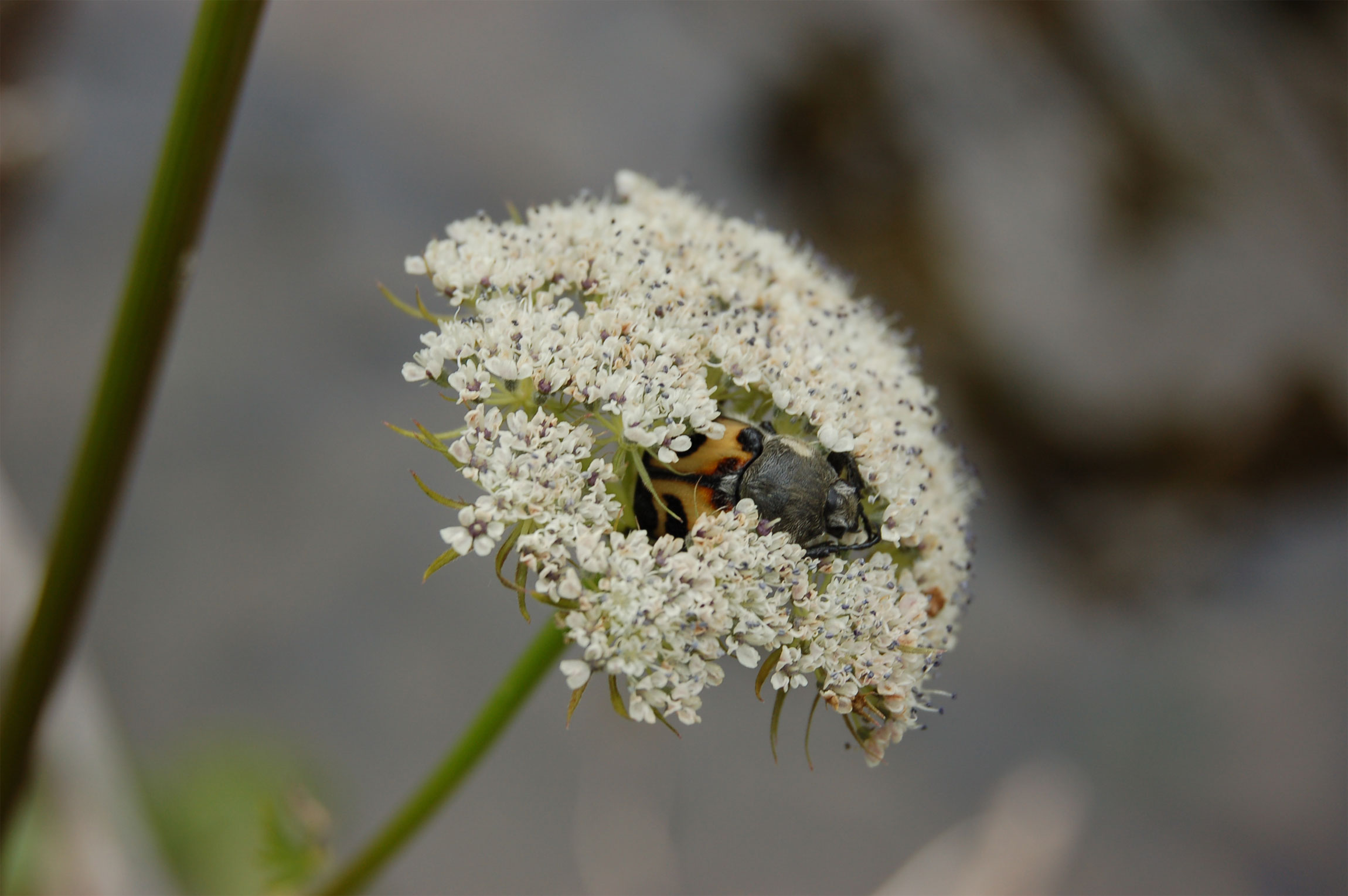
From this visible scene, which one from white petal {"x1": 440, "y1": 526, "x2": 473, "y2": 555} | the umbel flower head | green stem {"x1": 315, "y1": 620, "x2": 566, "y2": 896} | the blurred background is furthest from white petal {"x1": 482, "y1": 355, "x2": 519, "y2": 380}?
the blurred background

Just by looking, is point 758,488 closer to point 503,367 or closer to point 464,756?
point 503,367

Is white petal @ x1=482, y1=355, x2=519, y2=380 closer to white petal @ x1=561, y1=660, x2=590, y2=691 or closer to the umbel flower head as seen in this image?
the umbel flower head

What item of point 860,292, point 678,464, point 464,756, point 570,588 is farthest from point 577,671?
point 860,292

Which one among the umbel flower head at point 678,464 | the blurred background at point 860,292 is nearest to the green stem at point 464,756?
the umbel flower head at point 678,464

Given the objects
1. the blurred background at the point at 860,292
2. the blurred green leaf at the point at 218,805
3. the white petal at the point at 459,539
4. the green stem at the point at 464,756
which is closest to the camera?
the white petal at the point at 459,539

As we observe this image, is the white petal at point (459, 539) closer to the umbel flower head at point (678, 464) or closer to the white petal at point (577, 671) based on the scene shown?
the umbel flower head at point (678, 464)
